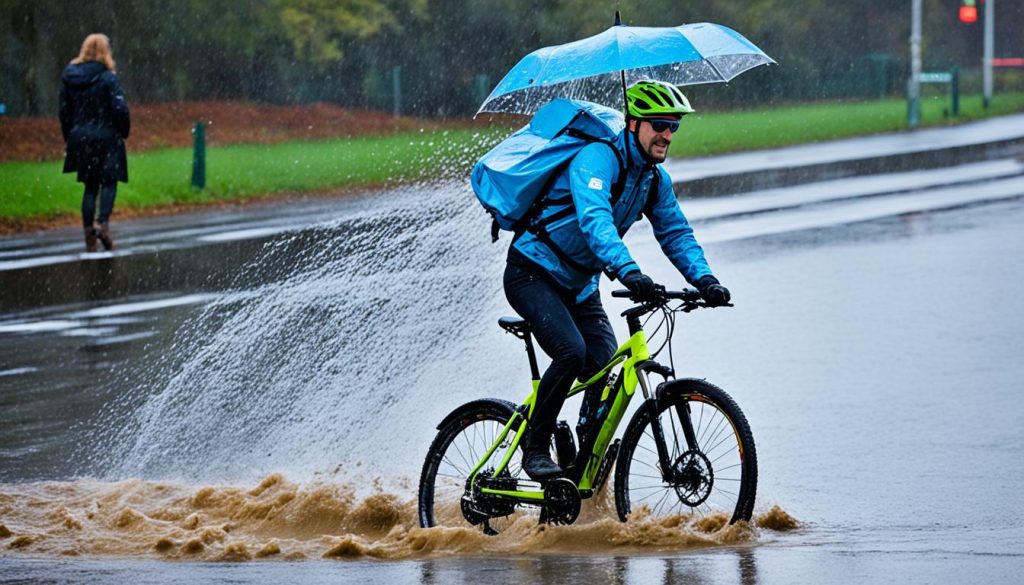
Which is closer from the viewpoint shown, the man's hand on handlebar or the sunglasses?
the man's hand on handlebar

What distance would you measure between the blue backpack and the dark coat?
37.8ft

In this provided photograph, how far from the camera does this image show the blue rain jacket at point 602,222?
6465 millimetres

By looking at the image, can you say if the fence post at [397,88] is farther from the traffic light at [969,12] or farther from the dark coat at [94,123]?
the dark coat at [94,123]

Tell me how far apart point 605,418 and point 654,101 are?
1.27 m

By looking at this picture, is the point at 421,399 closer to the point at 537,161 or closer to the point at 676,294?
the point at 537,161

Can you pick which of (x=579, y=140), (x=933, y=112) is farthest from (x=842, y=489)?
(x=933, y=112)

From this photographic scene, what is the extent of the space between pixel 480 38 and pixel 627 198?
125 feet

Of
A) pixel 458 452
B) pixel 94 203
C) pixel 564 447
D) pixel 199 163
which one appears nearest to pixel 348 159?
pixel 199 163

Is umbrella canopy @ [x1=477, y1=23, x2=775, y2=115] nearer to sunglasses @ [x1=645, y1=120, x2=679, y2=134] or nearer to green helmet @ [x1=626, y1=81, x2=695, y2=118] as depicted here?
green helmet @ [x1=626, y1=81, x2=695, y2=118]

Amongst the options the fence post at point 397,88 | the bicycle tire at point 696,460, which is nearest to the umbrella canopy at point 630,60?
the bicycle tire at point 696,460

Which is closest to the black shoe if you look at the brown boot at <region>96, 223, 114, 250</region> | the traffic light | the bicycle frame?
the bicycle frame

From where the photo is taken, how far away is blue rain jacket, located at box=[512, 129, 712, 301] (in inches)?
255

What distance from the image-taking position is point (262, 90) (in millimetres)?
41562

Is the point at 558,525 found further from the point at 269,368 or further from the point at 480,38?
the point at 480,38
